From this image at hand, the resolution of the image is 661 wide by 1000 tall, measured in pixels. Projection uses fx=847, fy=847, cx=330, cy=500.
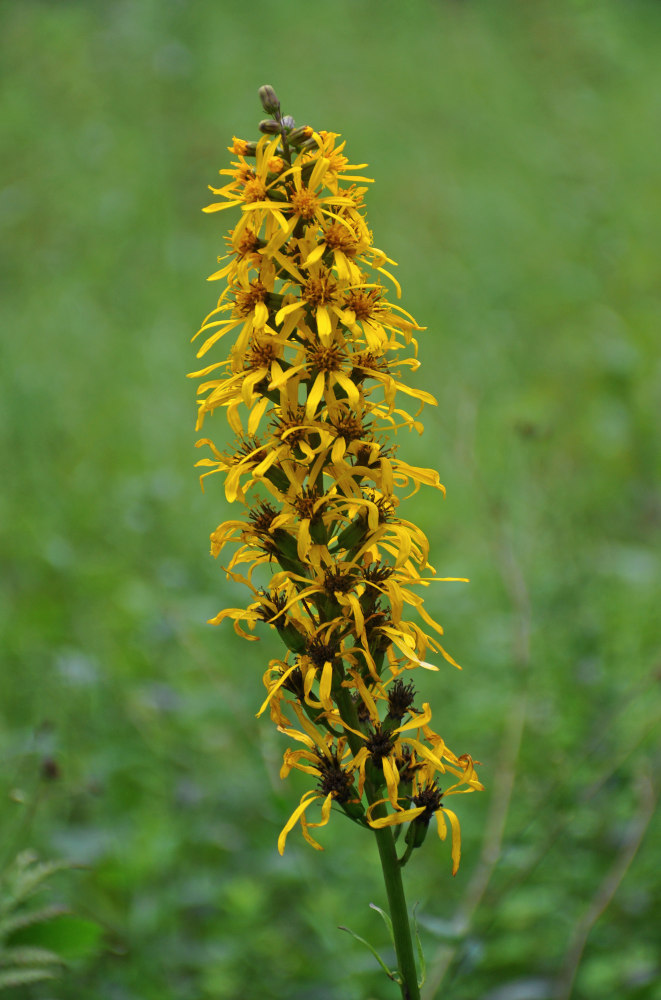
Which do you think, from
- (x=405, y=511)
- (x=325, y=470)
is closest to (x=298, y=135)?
(x=325, y=470)

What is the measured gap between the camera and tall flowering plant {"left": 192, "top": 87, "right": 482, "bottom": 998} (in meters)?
1.51

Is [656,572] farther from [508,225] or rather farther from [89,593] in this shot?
[508,225]

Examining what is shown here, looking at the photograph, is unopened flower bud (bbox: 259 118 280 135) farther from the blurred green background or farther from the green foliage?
the blurred green background

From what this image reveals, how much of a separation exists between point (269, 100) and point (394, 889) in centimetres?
148

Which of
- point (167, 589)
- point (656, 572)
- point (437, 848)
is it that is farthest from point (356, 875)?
point (656, 572)

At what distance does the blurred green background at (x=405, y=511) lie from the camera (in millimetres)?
2832

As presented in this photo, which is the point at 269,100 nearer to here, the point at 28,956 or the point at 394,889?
the point at 394,889

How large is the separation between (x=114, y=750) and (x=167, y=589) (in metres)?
0.76

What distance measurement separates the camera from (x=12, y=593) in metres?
4.84

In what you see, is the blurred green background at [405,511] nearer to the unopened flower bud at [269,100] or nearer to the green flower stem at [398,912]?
the green flower stem at [398,912]

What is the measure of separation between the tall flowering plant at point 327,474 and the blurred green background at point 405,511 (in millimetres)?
691

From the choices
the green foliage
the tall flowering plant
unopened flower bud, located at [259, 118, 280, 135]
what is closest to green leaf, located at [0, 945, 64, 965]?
the green foliage

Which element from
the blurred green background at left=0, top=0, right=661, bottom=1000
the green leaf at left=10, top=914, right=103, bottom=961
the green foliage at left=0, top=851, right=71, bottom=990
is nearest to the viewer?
the green foliage at left=0, top=851, right=71, bottom=990

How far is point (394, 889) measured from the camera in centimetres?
156
